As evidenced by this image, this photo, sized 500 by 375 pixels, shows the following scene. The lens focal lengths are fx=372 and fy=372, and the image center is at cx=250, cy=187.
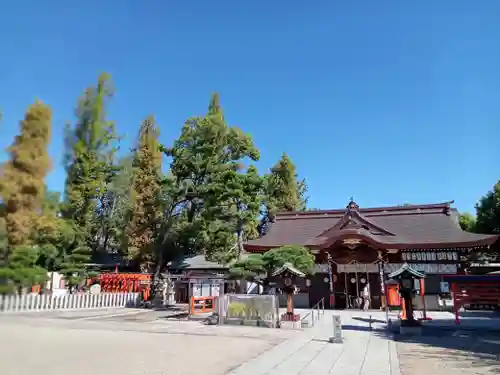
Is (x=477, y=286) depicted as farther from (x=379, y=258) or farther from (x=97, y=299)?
(x=97, y=299)

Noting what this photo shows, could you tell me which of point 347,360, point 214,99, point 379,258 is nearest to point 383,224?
point 379,258

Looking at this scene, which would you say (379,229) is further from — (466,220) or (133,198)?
(466,220)

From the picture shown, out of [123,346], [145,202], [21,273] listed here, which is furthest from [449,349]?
[145,202]

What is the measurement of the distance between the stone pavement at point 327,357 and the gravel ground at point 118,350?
1.59ft

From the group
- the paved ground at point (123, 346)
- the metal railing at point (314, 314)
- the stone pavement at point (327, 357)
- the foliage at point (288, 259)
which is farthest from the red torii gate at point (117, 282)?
the stone pavement at point (327, 357)

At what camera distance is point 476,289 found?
14055mm

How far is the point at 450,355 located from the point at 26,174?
2278 cm

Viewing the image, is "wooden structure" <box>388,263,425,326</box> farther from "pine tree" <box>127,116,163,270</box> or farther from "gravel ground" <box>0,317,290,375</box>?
"pine tree" <box>127,116,163,270</box>

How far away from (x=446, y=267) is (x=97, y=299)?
790 inches

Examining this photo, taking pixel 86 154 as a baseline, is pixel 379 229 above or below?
below

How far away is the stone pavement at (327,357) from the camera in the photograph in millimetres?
6944

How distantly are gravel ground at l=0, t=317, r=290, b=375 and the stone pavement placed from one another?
484mm

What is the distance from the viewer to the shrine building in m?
21.9

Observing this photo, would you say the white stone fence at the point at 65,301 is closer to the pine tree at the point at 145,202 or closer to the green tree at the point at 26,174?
the green tree at the point at 26,174
